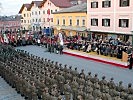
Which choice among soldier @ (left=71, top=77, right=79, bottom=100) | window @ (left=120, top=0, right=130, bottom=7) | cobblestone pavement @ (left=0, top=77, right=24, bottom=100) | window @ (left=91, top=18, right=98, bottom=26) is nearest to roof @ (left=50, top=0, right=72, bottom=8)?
window @ (left=91, top=18, right=98, bottom=26)

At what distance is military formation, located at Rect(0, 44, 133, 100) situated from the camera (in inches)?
514

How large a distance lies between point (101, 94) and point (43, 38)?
2351cm

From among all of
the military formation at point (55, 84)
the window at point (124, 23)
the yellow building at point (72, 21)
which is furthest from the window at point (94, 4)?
the military formation at point (55, 84)

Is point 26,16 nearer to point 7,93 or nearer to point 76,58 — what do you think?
point 76,58

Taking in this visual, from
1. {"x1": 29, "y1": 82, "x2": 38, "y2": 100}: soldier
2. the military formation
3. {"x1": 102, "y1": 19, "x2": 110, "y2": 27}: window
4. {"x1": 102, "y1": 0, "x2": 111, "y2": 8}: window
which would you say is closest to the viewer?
the military formation

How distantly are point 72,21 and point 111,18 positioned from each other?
9422mm

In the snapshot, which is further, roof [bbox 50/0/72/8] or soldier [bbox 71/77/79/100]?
roof [bbox 50/0/72/8]

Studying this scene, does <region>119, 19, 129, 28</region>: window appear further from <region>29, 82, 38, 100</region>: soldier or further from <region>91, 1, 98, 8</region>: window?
<region>29, 82, 38, 100</region>: soldier

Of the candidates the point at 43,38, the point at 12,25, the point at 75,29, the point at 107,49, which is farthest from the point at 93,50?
the point at 12,25

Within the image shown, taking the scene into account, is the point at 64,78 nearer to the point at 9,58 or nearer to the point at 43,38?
the point at 9,58

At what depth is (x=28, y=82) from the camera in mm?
15227

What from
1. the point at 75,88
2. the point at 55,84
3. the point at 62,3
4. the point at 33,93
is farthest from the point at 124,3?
the point at 62,3

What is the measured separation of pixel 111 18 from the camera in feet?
107

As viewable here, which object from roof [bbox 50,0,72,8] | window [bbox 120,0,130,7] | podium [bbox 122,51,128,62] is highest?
roof [bbox 50,0,72,8]
